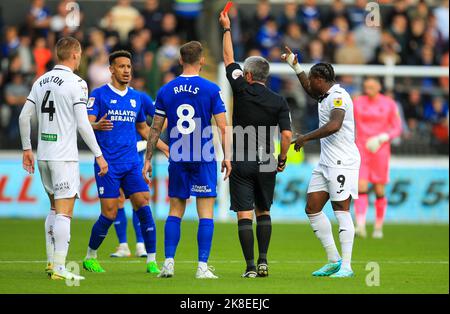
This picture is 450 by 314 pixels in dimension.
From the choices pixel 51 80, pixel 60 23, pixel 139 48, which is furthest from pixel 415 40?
pixel 51 80

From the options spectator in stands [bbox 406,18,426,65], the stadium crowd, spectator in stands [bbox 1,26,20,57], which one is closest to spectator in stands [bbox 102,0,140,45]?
the stadium crowd

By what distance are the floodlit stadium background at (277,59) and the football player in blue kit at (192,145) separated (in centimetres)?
1037

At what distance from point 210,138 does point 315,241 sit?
6.62 meters

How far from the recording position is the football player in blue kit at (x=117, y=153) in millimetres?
13156

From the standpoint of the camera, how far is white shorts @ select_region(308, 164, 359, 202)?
507 inches

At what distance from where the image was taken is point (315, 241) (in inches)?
731

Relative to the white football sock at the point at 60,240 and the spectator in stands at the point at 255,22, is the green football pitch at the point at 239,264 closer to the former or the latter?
the white football sock at the point at 60,240

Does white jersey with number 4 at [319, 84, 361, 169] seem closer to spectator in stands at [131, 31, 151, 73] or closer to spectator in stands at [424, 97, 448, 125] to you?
spectator in stands at [424, 97, 448, 125]

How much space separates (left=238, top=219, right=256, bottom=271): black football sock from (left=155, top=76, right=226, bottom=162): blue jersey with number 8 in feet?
2.90

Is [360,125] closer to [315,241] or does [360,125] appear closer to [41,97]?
[315,241]

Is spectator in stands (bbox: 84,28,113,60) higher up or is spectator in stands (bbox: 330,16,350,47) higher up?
spectator in stands (bbox: 330,16,350,47)

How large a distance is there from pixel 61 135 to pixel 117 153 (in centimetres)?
143

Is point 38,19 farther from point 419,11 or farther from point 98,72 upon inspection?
point 419,11

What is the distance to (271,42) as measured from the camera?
26234mm
